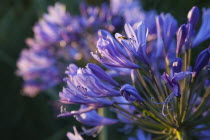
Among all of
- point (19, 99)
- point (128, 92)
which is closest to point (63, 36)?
point (128, 92)

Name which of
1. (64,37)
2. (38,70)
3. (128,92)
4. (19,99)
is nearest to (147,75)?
(128,92)

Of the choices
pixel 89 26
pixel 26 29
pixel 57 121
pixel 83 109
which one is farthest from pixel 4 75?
pixel 83 109

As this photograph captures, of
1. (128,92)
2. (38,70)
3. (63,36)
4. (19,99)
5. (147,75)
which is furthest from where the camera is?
(19,99)

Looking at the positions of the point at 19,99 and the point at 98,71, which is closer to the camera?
the point at 98,71

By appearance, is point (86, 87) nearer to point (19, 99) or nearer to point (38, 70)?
point (38, 70)

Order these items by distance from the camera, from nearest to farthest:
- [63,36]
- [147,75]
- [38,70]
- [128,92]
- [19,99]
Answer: [128,92] → [147,75] → [63,36] → [38,70] → [19,99]

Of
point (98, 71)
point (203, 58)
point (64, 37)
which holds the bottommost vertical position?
point (203, 58)

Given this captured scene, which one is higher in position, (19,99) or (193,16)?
(19,99)

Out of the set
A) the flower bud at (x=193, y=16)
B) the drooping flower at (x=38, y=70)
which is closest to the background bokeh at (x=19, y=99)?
the drooping flower at (x=38, y=70)
